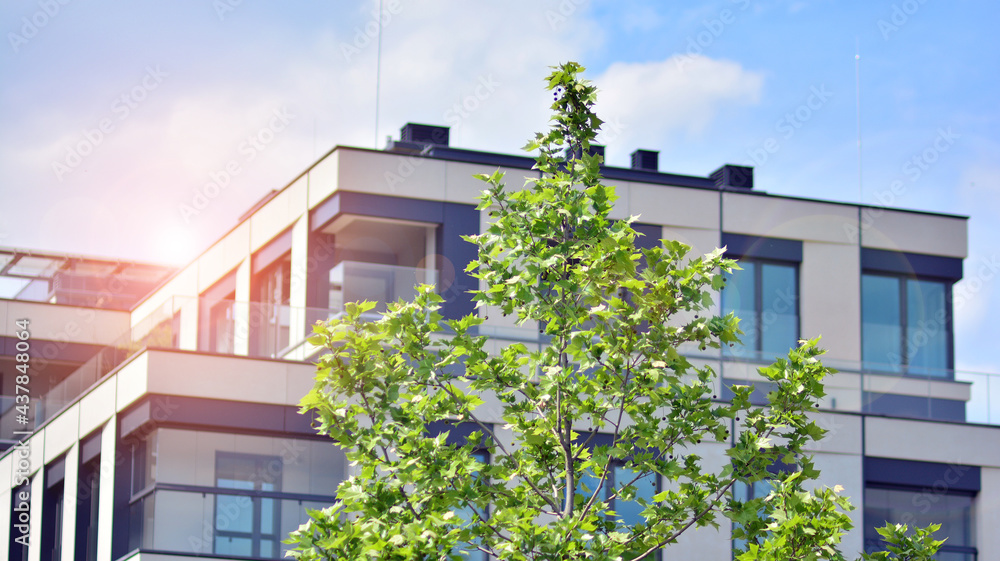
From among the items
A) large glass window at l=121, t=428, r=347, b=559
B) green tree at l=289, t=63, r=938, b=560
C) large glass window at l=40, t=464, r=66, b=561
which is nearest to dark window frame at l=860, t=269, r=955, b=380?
large glass window at l=121, t=428, r=347, b=559

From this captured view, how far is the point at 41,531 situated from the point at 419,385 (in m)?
17.4

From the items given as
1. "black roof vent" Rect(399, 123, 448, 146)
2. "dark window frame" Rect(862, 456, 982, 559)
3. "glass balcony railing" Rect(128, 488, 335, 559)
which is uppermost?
"black roof vent" Rect(399, 123, 448, 146)

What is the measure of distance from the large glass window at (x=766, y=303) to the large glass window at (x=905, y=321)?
1442 mm

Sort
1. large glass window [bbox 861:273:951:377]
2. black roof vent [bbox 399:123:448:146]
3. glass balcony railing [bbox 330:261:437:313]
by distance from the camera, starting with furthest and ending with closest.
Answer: black roof vent [bbox 399:123:448:146], large glass window [bbox 861:273:951:377], glass balcony railing [bbox 330:261:437:313]

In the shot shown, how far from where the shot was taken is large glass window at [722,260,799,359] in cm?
2597

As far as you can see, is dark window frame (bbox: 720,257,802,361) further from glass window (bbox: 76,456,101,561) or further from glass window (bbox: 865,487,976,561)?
glass window (bbox: 76,456,101,561)

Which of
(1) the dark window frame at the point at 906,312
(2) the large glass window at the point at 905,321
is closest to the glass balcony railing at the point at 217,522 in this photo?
Result: (2) the large glass window at the point at 905,321

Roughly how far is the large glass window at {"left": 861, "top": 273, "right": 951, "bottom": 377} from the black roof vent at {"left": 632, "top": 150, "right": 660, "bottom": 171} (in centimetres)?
634

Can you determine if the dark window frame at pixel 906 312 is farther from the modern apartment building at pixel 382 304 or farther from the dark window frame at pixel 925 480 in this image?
the dark window frame at pixel 925 480

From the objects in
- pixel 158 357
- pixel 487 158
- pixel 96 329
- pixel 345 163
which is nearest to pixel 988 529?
pixel 487 158

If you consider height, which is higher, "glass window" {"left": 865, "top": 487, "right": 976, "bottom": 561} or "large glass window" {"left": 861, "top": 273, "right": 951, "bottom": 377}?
"large glass window" {"left": 861, "top": 273, "right": 951, "bottom": 377}

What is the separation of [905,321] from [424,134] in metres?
10.2

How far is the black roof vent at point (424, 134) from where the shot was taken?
29344 millimetres

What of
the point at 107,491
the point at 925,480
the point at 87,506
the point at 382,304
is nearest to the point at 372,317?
the point at 382,304
